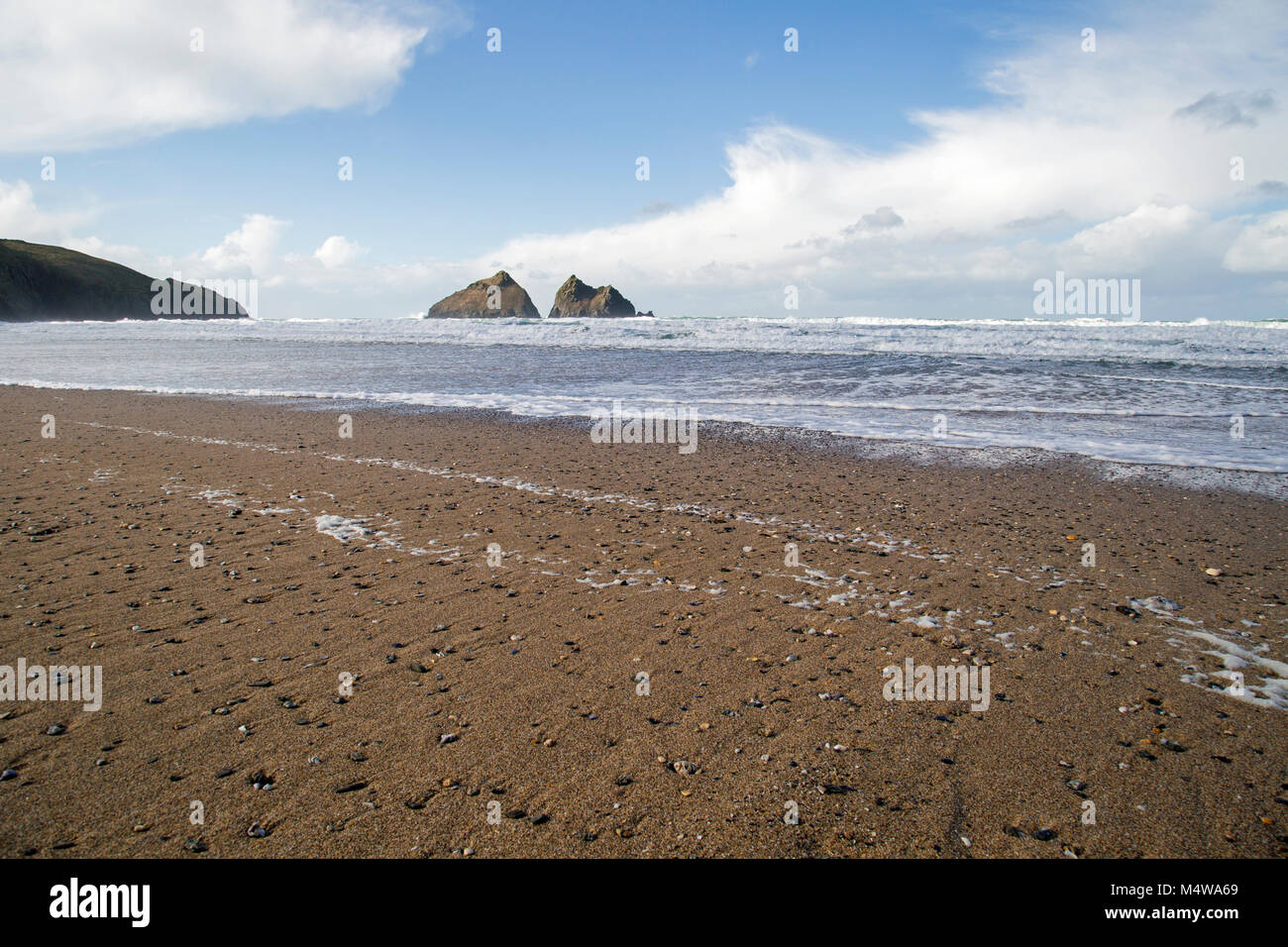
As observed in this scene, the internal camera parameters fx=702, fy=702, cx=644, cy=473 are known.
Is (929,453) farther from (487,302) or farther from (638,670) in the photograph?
(487,302)

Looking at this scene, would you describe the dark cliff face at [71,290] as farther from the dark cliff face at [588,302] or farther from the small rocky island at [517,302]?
the dark cliff face at [588,302]

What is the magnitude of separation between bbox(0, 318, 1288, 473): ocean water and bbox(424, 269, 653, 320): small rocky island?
60.9m

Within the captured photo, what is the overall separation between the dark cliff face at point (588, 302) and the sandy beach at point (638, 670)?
3784 inches

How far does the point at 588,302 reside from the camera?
346 feet

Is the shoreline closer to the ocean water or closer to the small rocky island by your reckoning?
the ocean water

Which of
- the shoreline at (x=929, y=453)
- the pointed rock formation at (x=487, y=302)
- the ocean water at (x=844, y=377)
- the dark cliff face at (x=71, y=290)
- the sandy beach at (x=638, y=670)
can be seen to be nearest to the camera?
the sandy beach at (x=638, y=670)

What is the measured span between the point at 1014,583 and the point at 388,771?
5.66m

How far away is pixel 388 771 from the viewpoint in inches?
150

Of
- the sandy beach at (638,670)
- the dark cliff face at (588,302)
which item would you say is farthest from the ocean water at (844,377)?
the dark cliff face at (588,302)

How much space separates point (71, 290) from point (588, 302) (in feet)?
268

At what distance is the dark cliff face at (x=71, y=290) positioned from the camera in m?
101

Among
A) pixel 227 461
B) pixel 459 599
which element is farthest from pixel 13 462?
pixel 459 599
